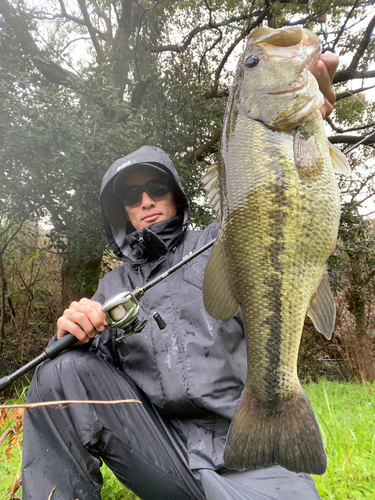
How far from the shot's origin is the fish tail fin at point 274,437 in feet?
4.26

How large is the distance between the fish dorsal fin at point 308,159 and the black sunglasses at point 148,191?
1407mm

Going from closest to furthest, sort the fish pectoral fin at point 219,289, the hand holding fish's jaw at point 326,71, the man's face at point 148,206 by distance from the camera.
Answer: the fish pectoral fin at point 219,289 → the hand holding fish's jaw at point 326,71 → the man's face at point 148,206

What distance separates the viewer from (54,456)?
1.68m

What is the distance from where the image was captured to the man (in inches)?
63.9

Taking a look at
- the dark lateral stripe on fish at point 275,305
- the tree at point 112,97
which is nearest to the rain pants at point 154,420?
the dark lateral stripe on fish at point 275,305

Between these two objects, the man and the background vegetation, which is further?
the background vegetation

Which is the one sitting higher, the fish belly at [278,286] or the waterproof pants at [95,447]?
the fish belly at [278,286]

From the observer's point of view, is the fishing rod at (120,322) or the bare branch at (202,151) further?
the bare branch at (202,151)

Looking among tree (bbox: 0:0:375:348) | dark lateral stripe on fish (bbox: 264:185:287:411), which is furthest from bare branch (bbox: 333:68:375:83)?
dark lateral stripe on fish (bbox: 264:185:287:411)

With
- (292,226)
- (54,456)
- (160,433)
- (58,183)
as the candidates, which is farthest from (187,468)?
(58,183)

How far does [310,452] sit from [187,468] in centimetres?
68

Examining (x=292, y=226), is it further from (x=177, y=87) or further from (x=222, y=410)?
(x=177, y=87)

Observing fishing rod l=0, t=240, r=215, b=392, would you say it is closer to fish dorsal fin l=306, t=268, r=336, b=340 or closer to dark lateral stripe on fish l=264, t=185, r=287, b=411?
dark lateral stripe on fish l=264, t=185, r=287, b=411

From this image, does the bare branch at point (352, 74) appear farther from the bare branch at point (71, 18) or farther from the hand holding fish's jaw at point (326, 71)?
the hand holding fish's jaw at point (326, 71)
